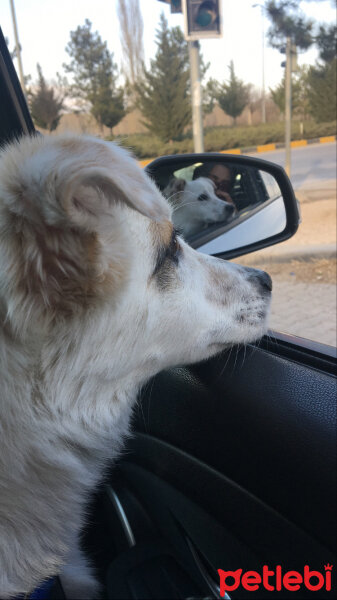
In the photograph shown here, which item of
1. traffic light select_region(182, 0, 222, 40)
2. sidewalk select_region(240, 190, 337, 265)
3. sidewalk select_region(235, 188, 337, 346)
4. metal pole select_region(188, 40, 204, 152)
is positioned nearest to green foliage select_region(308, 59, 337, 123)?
sidewalk select_region(240, 190, 337, 265)

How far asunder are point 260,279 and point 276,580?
2.93 feet

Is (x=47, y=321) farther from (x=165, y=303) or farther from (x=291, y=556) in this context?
(x=291, y=556)

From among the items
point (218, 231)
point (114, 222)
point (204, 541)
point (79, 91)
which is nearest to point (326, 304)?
point (218, 231)

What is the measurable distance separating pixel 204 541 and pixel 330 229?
15.9ft

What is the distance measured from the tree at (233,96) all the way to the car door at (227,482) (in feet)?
54.2

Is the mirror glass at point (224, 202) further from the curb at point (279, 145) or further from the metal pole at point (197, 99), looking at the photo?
the curb at point (279, 145)

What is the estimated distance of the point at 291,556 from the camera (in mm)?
1289

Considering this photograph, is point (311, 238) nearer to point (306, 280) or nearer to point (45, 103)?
point (306, 280)

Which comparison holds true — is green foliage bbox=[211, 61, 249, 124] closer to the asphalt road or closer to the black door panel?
the asphalt road

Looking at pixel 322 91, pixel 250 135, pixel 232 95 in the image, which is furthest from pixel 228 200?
pixel 250 135

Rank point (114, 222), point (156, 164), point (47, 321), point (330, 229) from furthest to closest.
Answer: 1. point (330, 229)
2. point (156, 164)
3. point (114, 222)
4. point (47, 321)

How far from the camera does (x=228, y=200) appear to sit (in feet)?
8.52

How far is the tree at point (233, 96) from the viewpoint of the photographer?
17203 mm

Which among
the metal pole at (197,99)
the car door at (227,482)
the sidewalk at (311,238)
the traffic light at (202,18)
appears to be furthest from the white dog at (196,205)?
the metal pole at (197,99)
